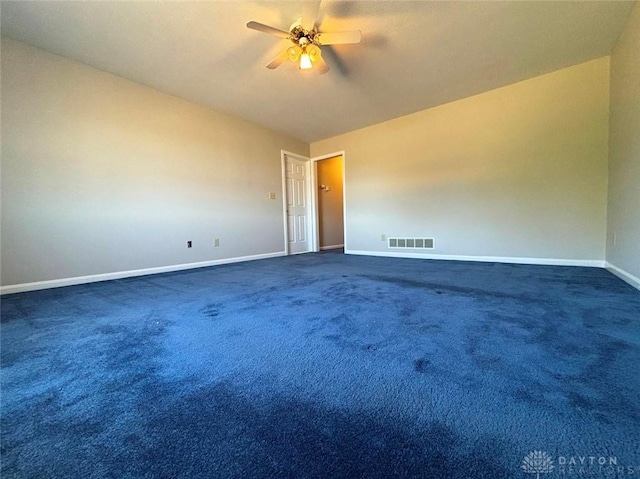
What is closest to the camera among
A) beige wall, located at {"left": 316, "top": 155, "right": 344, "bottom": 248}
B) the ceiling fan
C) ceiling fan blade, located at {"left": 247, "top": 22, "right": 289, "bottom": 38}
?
ceiling fan blade, located at {"left": 247, "top": 22, "right": 289, "bottom": 38}

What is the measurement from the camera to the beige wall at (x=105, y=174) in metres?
2.55

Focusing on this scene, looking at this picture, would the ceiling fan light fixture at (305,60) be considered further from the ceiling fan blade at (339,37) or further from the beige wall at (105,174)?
the beige wall at (105,174)

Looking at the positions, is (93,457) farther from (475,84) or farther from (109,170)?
(475,84)

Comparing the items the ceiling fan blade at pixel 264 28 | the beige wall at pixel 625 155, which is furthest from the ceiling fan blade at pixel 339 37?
the beige wall at pixel 625 155

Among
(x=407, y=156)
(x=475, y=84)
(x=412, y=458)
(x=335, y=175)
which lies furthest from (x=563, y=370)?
(x=335, y=175)

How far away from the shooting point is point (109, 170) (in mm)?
3076

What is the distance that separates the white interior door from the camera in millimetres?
5422

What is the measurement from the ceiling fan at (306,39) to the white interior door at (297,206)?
296 cm

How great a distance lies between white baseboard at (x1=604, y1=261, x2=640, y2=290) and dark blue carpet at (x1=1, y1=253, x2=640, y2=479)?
340mm

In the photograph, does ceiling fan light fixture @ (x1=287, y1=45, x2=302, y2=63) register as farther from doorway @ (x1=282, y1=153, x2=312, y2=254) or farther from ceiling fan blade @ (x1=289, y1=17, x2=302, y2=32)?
doorway @ (x1=282, y1=153, x2=312, y2=254)

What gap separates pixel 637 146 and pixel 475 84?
1.91 metres

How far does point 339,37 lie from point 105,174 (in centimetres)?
302

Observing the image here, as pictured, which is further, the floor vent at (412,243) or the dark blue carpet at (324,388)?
the floor vent at (412,243)

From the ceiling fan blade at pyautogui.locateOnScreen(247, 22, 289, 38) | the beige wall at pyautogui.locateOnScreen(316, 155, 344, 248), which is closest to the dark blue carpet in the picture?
A: the ceiling fan blade at pyautogui.locateOnScreen(247, 22, 289, 38)
